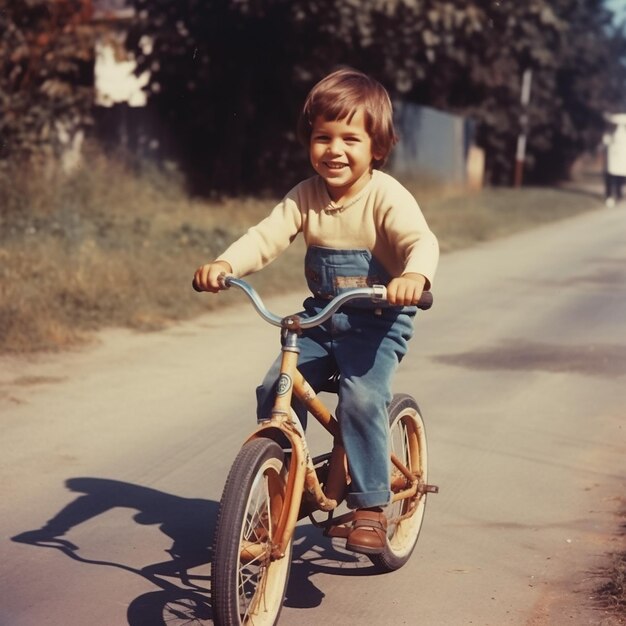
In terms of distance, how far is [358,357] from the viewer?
163 inches

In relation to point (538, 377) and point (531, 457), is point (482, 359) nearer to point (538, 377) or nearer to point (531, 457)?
point (538, 377)

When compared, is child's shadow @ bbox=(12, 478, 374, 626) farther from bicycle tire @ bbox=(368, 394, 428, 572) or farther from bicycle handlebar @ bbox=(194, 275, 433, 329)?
bicycle handlebar @ bbox=(194, 275, 433, 329)

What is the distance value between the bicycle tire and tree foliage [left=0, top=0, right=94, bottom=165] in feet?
40.2

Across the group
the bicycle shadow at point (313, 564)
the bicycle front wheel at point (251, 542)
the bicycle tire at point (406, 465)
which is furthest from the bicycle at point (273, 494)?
Answer: the bicycle tire at point (406, 465)

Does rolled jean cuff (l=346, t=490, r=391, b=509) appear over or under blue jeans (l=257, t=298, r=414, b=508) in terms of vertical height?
under

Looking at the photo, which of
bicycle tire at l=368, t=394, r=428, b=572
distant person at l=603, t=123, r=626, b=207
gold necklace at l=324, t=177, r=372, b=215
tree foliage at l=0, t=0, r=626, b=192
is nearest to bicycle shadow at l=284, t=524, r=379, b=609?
bicycle tire at l=368, t=394, r=428, b=572

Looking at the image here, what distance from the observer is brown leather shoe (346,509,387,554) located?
4.15 metres

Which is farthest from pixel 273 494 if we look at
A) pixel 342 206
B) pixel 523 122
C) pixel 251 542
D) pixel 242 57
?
pixel 523 122

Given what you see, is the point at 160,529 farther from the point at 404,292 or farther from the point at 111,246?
the point at 111,246

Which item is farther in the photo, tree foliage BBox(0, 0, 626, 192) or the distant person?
the distant person

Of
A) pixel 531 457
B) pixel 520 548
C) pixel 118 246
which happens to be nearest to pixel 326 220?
pixel 520 548

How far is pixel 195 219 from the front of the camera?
18.0 m

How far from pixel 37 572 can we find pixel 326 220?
1.61 metres

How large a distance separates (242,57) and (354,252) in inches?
739
